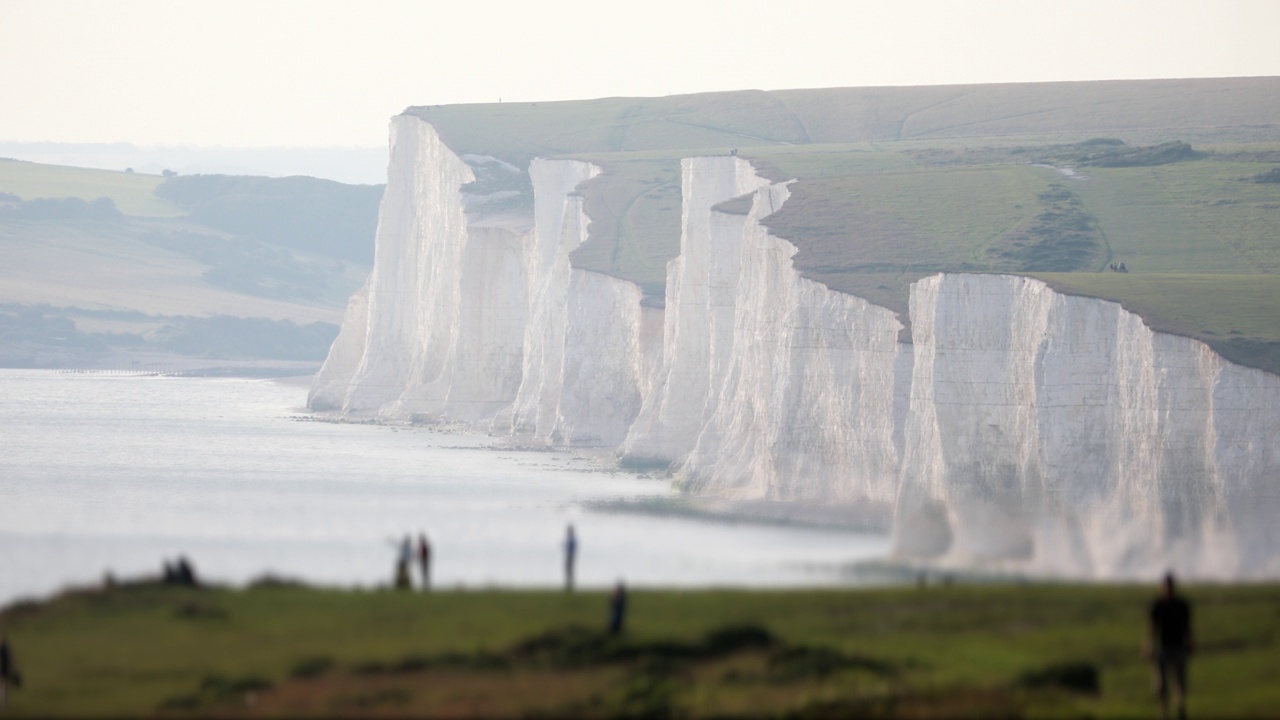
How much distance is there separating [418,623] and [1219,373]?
93.8 ft

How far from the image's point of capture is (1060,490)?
1954 inches

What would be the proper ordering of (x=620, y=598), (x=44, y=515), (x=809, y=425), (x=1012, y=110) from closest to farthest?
(x=620, y=598) < (x=44, y=515) < (x=809, y=425) < (x=1012, y=110)

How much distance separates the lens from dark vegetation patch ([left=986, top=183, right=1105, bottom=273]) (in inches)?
2714

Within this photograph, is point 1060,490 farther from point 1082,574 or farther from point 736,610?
point 736,610

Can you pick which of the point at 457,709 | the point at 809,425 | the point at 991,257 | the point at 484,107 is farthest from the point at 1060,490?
the point at 484,107

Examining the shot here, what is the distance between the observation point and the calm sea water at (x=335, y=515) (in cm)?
4122

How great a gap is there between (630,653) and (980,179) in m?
59.3

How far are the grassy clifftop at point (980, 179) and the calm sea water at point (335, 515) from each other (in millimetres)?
10495

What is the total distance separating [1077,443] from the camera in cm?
5025

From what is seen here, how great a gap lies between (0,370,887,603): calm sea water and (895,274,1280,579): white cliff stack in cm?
315

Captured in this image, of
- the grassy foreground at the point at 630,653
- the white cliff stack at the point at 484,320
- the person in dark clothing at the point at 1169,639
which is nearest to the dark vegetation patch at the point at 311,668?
the grassy foreground at the point at 630,653

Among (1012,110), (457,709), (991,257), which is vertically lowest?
(457,709)

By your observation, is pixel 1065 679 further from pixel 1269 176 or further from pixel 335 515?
pixel 1269 176

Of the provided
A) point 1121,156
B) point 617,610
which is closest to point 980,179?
point 1121,156
